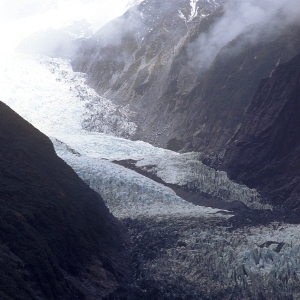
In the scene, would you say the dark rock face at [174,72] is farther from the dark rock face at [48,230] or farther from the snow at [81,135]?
the dark rock face at [48,230]

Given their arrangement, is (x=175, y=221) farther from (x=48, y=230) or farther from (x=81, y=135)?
(x=81, y=135)

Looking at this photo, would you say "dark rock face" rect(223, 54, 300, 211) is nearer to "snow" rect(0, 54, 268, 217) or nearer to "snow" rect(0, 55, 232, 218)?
"snow" rect(0, 54, 268, 217)

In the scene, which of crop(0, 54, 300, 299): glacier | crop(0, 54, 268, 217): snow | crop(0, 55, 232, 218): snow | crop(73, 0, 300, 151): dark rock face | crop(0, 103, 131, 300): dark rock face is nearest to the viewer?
crop(0, 103, 131, 300): dark rock face

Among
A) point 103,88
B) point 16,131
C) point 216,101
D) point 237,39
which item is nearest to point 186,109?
point 216,101

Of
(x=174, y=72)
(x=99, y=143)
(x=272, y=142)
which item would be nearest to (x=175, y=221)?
(x=272, y=142)

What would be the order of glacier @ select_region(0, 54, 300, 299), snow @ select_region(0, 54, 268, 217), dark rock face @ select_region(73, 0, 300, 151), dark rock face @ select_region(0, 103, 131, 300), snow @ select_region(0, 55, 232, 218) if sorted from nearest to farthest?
dark rock face @ select_region(0, 103, 131, 300) → glacier @ select_region(0, 54, 300, 299) → snow @ select_region(0, 55, 232, 218) → snow @ select_region(0, 54, 268, 217) → dark rock face @ select_region(73, 0, 300, 151)

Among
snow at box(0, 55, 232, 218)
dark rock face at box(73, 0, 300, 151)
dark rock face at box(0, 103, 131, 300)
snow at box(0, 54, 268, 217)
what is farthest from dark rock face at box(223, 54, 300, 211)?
dark rock face at box(0, 103, 131, 300)
